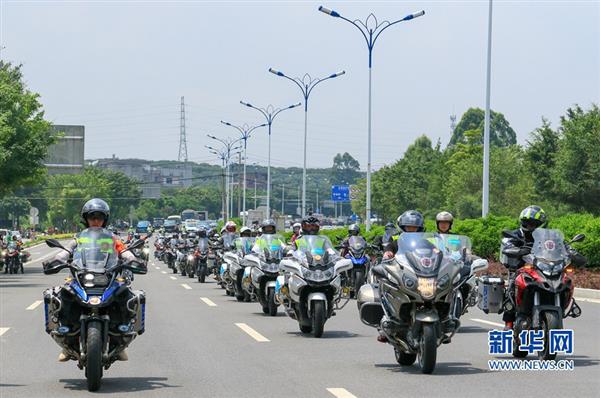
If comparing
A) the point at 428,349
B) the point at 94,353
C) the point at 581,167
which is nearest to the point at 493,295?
the point at 428,349

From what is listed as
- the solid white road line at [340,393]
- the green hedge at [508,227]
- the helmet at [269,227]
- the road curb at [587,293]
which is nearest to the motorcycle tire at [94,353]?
the solid white road line at [340,393]

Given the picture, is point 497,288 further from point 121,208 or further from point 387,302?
point 121,208

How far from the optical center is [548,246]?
41.6ft

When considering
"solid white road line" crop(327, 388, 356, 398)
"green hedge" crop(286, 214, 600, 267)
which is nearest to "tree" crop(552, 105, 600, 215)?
"green hedge" crop(286, 214, 600, 267)

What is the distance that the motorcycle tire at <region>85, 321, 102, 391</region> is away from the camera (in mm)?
10805

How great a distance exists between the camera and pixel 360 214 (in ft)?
487

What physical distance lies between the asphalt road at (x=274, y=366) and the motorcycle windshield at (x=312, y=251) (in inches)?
41.4

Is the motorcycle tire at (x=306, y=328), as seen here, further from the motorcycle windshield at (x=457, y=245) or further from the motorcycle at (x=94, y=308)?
the motorcycle at (x=94, y=308)

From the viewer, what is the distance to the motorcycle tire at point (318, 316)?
1666 centimetres

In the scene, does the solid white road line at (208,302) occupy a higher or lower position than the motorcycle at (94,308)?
lower

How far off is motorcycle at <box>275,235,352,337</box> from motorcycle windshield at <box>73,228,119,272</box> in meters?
5.48

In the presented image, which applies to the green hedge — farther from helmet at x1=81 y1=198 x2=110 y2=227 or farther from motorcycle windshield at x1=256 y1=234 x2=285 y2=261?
helmet at x1=81 y1=198 x2=110 y2=227

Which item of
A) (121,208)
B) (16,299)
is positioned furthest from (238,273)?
(121,208)

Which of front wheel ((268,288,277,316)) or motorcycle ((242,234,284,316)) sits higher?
motorcycle ((242,234,284,316))
